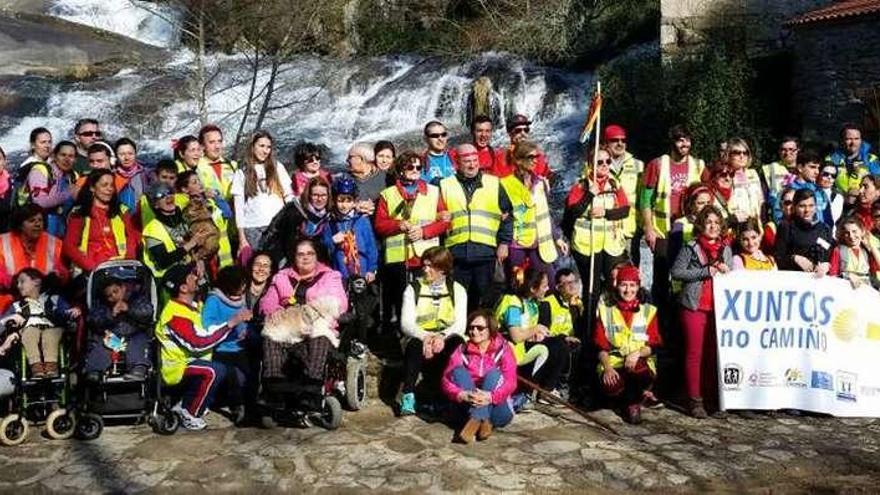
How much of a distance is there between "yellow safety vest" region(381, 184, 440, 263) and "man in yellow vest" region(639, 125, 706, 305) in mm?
1915

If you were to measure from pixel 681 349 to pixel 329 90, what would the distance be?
16.2 metres

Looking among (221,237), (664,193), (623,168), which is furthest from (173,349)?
(664,193)

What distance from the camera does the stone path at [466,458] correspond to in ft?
18.5

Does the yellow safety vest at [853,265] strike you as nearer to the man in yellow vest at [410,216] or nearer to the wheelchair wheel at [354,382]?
the man in yellow vest at [410,216]

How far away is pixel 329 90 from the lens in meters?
22.2

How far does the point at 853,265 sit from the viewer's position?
711 cm

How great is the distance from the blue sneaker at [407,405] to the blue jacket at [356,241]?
0.99 meters

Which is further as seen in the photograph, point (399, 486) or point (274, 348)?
point (274, 348)

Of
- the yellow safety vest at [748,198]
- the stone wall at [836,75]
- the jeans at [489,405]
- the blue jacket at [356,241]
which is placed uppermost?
→ the stone wall at [836,75]

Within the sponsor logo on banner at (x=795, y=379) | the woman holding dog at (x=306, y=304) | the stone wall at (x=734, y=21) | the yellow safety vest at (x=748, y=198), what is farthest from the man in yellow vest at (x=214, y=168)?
the stone wall at (x=734, y=21)

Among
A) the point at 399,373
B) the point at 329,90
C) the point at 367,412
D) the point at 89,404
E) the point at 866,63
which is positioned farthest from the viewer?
the point at 329,90

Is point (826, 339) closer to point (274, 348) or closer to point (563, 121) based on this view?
point (274, 348)

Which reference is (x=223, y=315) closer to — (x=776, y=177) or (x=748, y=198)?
(x=748, y=198)

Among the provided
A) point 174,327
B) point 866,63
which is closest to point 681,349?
point 174,327
